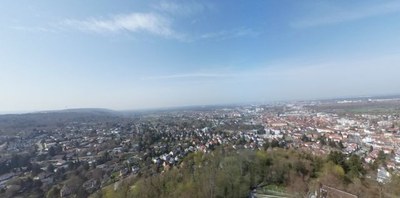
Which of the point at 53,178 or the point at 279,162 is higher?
the point at 279,162

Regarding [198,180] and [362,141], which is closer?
[198,180]

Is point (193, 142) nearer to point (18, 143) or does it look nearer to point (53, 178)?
point (53, 178)

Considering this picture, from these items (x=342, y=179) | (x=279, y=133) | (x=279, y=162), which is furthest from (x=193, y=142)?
(x=342, y=179)

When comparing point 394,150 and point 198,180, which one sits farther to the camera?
point 394,150

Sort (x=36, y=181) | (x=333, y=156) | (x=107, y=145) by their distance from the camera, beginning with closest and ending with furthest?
(x=333, y=156) < (x=36, y=181) < (x=107, y=145)

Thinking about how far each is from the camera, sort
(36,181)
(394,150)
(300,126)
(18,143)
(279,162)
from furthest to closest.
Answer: (300,126) < (18,143) < (394,150) < (36,181) < (279,162)

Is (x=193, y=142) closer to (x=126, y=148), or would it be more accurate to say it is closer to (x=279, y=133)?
(x=126, y=148)

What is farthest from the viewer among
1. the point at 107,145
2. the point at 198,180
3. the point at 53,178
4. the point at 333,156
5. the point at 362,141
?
the point at 107,145

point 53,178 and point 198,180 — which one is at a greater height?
point 198,180

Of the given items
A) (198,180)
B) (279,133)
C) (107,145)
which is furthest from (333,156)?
(107,145)
